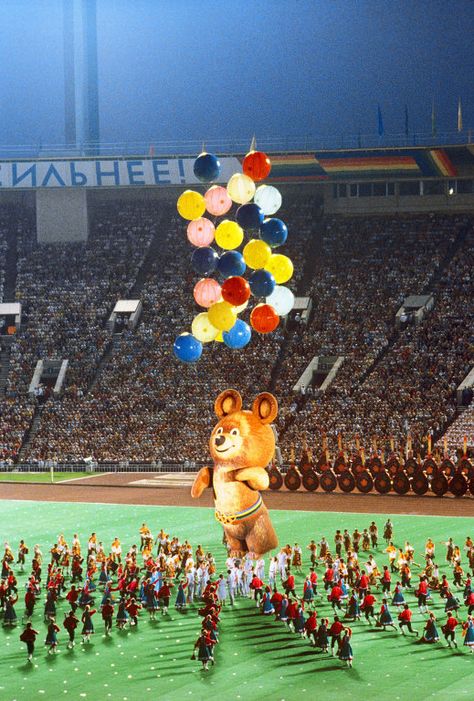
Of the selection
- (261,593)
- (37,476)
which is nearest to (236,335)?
(261,593)

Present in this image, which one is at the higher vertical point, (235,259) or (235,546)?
(235,259)

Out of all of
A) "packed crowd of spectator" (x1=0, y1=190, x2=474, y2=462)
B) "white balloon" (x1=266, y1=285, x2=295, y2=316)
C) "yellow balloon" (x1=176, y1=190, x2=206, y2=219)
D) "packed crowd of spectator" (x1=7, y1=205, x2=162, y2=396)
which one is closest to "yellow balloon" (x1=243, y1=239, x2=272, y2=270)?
A: "white balloon" (x1=266, y1=285, x2=295, y2=316)

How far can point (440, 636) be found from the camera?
99.1 feet

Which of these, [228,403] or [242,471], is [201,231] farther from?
[242,471]

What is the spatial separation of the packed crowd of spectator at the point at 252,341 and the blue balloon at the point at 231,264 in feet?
87.6

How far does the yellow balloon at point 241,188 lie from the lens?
3347 cm

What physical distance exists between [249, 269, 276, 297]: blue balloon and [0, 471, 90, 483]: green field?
99.7ft

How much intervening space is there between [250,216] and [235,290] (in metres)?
2.27

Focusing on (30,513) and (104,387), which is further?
(104,387)

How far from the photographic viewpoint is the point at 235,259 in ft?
110

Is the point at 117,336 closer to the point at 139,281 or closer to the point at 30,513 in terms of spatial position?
the point at 139,281

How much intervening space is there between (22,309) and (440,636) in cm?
4891

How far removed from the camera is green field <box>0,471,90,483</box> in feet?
202

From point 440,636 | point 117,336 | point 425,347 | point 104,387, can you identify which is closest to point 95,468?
point 104,387
